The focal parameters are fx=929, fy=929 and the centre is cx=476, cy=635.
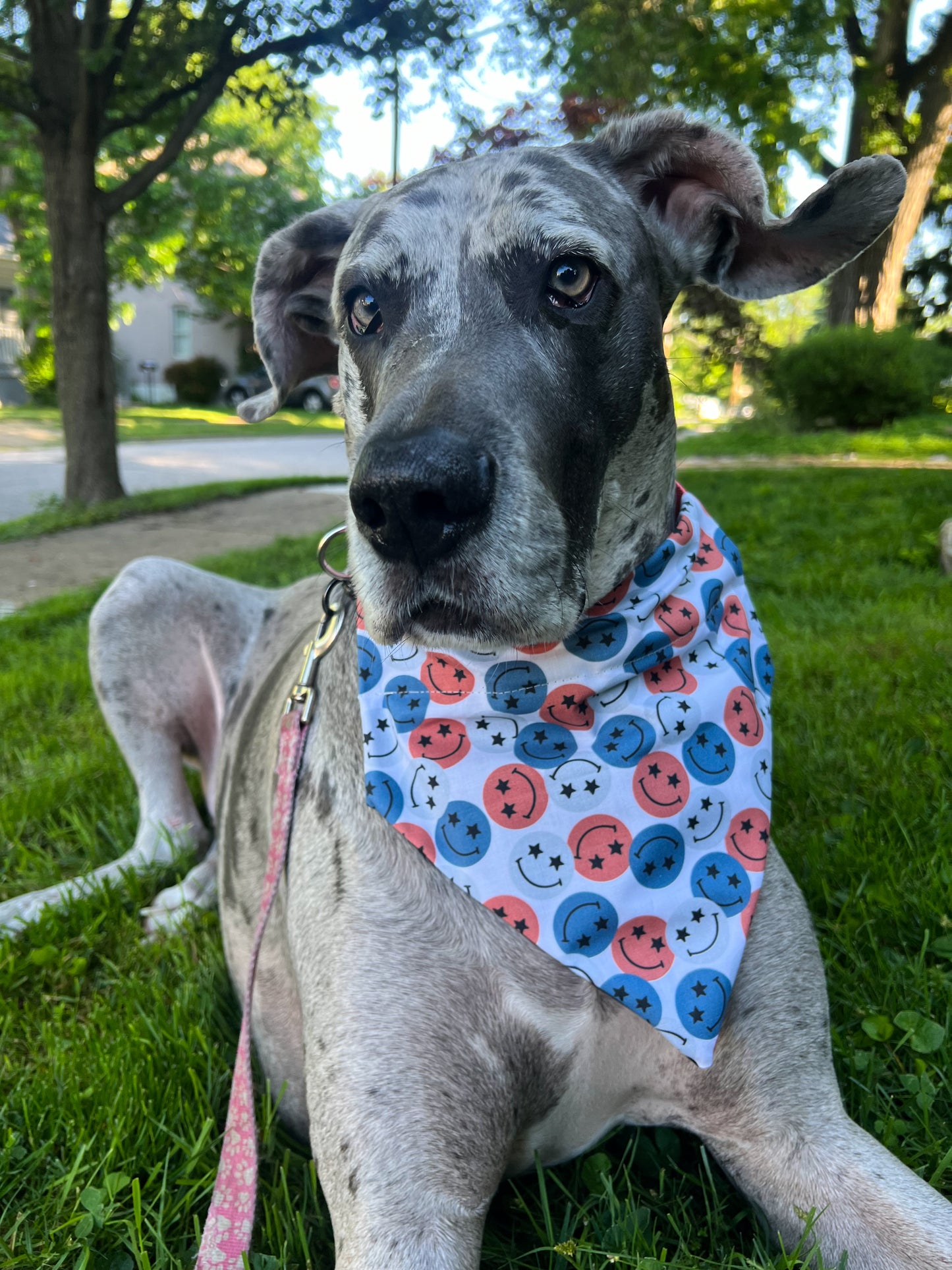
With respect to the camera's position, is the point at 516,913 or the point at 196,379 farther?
the point at 196,379

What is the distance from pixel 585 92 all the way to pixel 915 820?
12.1m

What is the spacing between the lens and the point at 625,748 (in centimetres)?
196

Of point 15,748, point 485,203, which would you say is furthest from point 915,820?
point 15,748

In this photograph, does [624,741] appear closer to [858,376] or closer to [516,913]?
[516,913]

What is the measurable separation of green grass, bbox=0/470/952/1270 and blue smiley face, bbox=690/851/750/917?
1.49 ft

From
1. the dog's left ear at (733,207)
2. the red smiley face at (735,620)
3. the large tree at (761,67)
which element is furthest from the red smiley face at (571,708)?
the large tree at (761,67)

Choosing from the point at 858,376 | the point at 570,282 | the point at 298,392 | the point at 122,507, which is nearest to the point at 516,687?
the point at 570,282

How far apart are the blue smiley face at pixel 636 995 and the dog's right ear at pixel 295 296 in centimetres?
175

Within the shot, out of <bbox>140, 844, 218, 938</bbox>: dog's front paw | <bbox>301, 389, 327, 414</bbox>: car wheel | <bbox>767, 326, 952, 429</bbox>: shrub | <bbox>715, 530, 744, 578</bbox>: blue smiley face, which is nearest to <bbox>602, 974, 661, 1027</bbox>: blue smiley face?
<bbox>715, 530, 744, 578</bbox>: blue smiley face

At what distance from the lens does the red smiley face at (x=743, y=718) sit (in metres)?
2.06

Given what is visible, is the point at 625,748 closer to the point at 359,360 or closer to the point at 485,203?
the point at 359,360

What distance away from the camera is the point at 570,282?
1868 millimetres

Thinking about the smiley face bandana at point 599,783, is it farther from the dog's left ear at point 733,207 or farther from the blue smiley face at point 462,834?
the dog's left ear at point 733,207

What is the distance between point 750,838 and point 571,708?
1.54 feet
